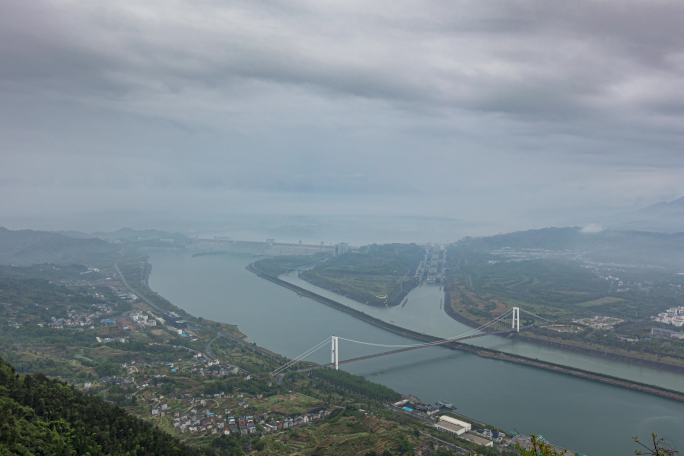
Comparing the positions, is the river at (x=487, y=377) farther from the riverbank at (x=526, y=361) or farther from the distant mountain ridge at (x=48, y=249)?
the distant mountain ridge at (x=48, y=249)

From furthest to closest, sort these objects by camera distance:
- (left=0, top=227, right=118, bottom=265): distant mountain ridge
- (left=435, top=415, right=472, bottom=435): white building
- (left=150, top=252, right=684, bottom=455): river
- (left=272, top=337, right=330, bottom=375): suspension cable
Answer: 1. (left=0, top=227, right=118, bottom=265): distant mountain ridge
2. (left=272, top=337, right=330, bottom=375): suspension cable
3. (left=150, top=252, right=684, bottom=455): river
4. (left=435, top=415, right=472, bottom=435): white building

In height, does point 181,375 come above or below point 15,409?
below

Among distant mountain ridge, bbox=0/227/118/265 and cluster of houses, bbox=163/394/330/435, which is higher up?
distant mountain ridge, bbox=0/227/118/265

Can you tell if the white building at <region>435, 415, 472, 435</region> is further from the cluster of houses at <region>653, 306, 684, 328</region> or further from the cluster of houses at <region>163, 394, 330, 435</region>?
the cluster of houses at <region>653, 306, 684, 328</region>

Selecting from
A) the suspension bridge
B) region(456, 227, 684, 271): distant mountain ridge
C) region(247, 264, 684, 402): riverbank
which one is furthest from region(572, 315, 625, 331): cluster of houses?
region(456, 227, 684, 271): distant mountain ridge

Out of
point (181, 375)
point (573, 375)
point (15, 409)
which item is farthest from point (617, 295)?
point (15, 409)

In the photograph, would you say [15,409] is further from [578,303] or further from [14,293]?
[578,303]

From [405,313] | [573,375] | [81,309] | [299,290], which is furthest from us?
[299,290]
